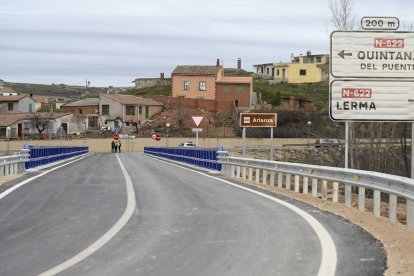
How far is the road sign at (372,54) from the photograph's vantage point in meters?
13.7

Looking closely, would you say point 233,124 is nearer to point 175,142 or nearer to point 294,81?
point 175,142

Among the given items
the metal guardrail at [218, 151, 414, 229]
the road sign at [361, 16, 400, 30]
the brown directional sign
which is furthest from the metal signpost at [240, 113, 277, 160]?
the road sign at [361, 16, 400, 30]

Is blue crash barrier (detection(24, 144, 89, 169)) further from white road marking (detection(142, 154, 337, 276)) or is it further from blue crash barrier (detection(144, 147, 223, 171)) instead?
white road marking (detection(142, 154, 337, 276))

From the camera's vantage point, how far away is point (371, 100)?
14.1 meters

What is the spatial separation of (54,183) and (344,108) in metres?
8.19

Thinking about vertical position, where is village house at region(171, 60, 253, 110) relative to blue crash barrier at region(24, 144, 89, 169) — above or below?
above

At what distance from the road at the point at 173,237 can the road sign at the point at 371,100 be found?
8.38 ft

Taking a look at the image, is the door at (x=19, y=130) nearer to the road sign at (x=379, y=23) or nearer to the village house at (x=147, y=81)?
the village house at (x=147, y=81)

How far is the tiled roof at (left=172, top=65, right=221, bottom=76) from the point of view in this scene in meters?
95.5

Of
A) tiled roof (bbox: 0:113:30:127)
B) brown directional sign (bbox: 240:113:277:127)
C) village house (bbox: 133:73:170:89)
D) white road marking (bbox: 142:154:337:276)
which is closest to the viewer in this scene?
white road marking (bbox: 142:154:337:276)

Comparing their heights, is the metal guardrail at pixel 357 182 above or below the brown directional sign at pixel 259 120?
below

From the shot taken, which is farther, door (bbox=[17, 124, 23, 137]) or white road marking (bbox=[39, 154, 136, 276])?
door (bbox=[17, 124, 23, 137])

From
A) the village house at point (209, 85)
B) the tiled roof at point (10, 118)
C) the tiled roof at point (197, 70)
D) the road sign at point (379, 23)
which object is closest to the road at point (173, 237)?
the road sign at point (379, 23)

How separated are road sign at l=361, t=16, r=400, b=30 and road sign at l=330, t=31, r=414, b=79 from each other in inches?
5.3
